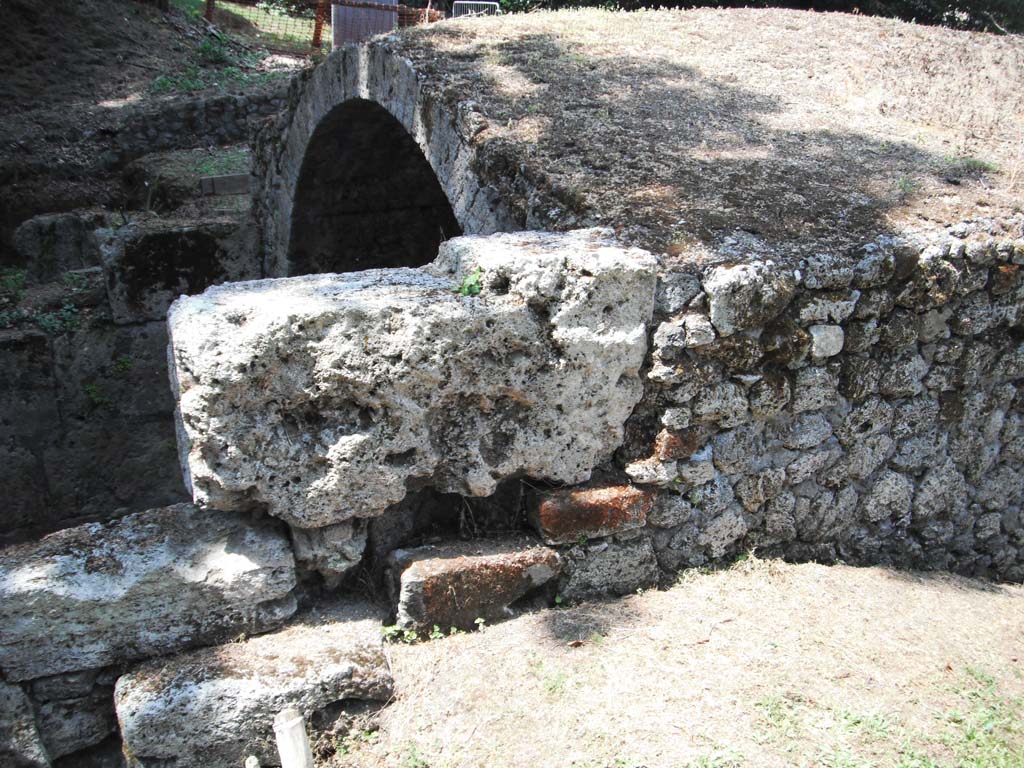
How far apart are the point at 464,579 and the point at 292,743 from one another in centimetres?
73

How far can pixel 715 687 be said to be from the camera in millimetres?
2543

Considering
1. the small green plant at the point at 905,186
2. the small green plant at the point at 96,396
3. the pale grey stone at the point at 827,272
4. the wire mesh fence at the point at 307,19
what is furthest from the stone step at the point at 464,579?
the wire mesh fence at the point at 307,19

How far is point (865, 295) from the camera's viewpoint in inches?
128

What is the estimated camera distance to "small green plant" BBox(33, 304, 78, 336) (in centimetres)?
572

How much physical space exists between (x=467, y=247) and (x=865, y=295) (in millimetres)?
1530

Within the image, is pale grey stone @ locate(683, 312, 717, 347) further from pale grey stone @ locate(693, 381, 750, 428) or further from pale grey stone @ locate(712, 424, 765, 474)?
pale grey stone @ locate(712, 424, 765, 474)

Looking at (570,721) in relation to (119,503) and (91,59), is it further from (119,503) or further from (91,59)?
(91,59)

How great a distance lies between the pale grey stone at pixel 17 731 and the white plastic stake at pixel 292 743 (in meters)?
0.80

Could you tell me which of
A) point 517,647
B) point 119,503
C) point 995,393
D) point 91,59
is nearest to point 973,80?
point 995,393

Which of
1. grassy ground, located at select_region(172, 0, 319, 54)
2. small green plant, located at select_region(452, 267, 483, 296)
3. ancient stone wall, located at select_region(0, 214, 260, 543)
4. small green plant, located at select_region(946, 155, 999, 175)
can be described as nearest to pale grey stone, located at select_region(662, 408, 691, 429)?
small green plant, located at select_region(452, 267, 483, 296)

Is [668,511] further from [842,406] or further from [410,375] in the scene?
[410,375]

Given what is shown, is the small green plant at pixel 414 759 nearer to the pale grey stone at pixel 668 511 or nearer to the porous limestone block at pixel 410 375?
the porous limestone block at pixel 410 375

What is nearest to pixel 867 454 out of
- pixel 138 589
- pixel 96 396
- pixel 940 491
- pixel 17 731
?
pixel 940 491

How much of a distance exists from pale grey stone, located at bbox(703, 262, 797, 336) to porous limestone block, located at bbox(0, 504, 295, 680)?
1.62 m
